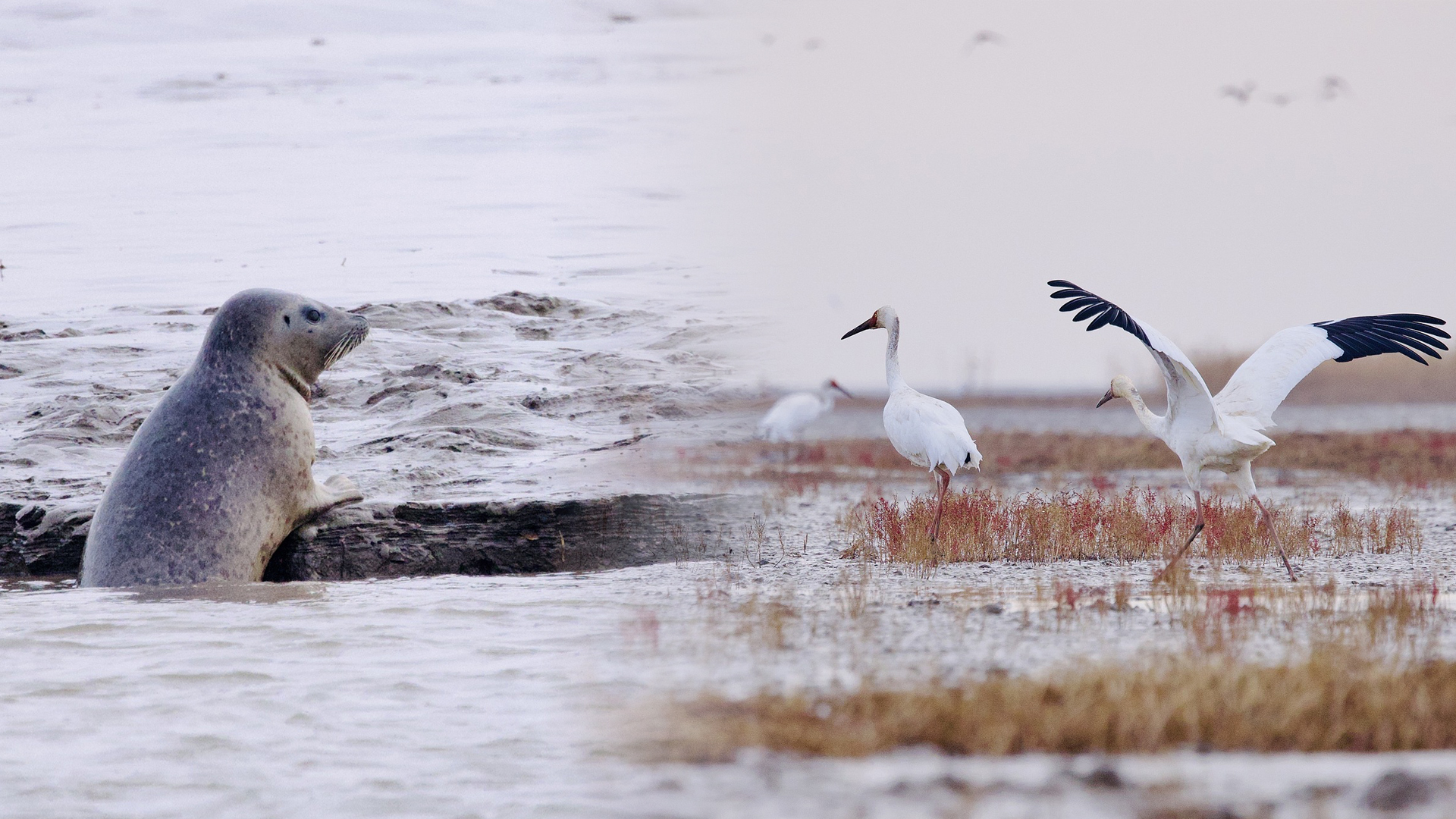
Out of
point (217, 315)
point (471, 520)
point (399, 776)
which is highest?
point (217, 315)

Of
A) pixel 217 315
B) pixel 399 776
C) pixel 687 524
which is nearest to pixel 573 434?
pixel 687 524

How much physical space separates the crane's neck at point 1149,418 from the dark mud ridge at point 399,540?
14.6 feet

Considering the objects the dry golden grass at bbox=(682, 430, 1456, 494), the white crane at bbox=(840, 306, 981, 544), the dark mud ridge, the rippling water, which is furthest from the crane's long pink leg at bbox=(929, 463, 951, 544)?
the dry golden grass at bbox=(682, 430, 1456, 494)

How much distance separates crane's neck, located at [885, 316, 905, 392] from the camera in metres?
12.7

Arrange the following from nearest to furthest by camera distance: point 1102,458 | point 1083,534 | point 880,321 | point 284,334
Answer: point 284,334
point 1083,534
point 880,321
point 1102,458

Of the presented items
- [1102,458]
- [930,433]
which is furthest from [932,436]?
[1102,458]

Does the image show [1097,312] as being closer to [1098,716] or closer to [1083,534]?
[1083,534]

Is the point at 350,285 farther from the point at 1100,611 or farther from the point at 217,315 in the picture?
the point at 1100,611

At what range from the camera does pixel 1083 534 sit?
Result: 34.6ft

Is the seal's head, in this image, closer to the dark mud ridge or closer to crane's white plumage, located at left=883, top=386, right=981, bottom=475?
the dark mud ridge

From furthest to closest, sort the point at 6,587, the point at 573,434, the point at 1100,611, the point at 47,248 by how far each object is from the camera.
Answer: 1. the point at 47,248
2. the point at 573,434
3. the point at 6,587
4. the point at 1100,611

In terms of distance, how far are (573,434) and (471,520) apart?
199 centimetres

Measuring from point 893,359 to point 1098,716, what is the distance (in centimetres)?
880

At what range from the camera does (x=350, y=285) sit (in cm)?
1315
